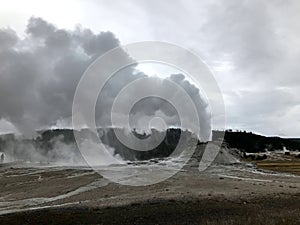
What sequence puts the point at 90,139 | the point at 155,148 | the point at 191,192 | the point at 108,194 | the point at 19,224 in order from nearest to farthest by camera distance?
the point at 19,224
the point at 191,192
the point at 108,194
the point at 90,139
the point at 155,148

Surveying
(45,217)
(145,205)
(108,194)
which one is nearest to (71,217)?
(45,217)

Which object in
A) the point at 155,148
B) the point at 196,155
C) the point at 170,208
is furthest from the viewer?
the point at 155,148

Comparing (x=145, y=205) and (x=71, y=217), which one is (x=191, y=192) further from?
(x=71, y=217)

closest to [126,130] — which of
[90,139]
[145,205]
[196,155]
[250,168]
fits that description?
[90,139]

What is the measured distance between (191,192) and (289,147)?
131m

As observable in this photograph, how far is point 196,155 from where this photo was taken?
209ft

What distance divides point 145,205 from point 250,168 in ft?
114

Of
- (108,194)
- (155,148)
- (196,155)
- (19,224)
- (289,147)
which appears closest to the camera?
(19,224)

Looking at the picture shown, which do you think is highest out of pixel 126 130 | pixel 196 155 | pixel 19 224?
pixel 126 130

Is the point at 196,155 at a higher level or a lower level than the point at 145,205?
higher

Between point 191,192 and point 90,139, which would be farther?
point 90,139

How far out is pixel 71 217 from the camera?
2314cm

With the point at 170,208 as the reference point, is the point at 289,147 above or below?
above

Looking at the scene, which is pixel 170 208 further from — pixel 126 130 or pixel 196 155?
pixel 126 130
